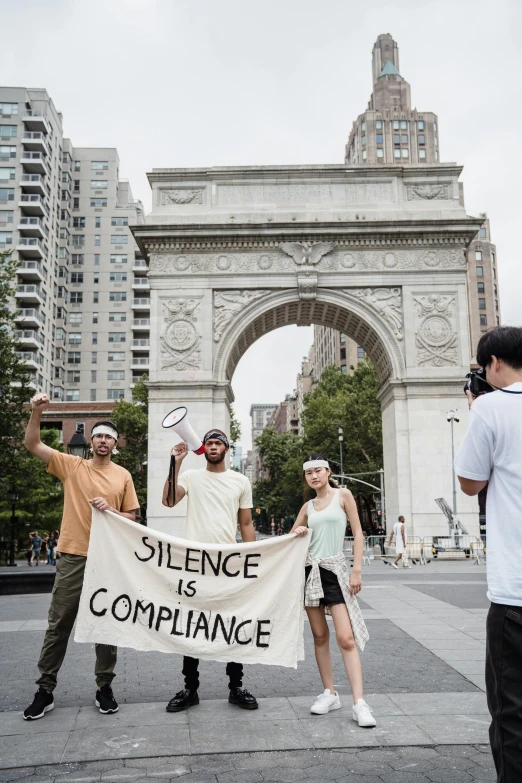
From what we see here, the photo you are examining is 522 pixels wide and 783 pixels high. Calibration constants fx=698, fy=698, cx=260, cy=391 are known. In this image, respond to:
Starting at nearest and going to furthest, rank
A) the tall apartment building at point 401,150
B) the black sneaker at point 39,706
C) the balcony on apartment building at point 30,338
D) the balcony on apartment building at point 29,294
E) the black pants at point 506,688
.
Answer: the black pants at point 506,688 < the black sneaker at point 39,706 < the balcony on apartment building at point 30,338 < the balcony on apartment building at point 29,294 < the tall apartment building at point 401,150

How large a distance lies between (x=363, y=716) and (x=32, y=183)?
70.6 meters

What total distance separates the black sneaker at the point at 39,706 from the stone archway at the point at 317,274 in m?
21.3

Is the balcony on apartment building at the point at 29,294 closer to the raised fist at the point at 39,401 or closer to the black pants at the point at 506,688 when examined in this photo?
the raised fist at the point at 39,401

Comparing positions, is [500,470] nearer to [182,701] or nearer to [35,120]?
[182,701]

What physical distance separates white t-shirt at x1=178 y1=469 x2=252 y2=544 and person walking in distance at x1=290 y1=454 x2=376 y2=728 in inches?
23.4

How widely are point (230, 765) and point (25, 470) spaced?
24002 millimetres

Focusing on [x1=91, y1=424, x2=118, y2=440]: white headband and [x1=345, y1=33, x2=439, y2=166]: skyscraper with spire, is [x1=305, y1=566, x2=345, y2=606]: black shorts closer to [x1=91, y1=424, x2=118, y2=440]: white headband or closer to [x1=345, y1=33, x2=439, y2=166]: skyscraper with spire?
[x1=91, y1=424, x2=118, y2=440]: white headband

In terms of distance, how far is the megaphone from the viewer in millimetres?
5703

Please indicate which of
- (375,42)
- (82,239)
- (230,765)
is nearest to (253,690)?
(230,765)

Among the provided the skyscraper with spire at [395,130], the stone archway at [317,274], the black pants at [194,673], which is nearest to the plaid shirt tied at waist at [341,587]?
the black pants at [194,673]

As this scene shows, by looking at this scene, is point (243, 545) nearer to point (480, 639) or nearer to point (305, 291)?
point (480, 639)

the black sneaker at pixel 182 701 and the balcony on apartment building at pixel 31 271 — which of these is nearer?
the black sneaker at pixel 182 701

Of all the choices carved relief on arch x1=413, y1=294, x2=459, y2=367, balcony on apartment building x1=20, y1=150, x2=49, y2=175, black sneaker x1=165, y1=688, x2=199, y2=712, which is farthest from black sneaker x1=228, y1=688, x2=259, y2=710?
balcony on apartment building x1=20, y1=150, x2=49, y2=175

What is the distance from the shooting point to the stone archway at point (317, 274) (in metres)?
27.3
